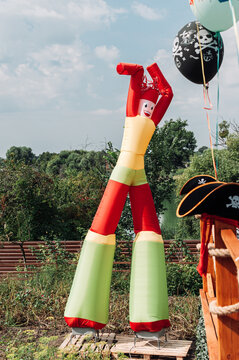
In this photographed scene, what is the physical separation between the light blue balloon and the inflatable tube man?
885 millimetres

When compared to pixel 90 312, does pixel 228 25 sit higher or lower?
higher

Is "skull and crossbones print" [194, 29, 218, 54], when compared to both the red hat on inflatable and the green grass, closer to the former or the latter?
the red hat on inflatable

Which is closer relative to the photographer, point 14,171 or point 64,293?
point 64,293

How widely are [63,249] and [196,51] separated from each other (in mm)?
5022

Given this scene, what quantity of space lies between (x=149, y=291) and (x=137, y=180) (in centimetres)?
134

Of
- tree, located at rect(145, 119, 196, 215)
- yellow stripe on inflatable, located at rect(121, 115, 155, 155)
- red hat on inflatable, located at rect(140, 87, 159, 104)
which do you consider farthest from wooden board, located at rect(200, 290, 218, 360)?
tree, located at rect(145, 119, 196, 215)

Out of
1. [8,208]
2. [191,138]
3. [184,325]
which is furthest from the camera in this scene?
[191,138]

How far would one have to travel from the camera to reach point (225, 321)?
2016 millimetres

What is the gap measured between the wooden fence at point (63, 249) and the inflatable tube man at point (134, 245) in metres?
2.59

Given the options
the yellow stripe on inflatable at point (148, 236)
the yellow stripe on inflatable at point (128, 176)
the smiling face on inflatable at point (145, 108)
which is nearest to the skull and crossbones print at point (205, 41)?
the smiling face on inflatable at point (145, 108)

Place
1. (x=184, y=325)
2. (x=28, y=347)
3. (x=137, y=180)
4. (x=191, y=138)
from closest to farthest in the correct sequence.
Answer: (x=28, y=347)
(x=137, y=180)
(x=184, y=325)
(x=191, y=138)

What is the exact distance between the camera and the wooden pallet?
412 cm

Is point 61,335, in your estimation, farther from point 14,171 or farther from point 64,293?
point 14,171

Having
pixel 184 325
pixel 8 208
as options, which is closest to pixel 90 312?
pixel 184 325
